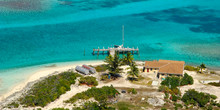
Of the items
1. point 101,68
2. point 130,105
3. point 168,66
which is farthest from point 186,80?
point 101,68

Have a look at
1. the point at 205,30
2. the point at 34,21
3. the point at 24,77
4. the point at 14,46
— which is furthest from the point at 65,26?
the point at 205,30

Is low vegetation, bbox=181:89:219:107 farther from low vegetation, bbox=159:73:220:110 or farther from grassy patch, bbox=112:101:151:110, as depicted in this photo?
grassy patch, bbox=112:101:151:110

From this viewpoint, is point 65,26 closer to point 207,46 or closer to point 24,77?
point 24,77

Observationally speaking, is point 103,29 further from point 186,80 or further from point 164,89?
point 164,89

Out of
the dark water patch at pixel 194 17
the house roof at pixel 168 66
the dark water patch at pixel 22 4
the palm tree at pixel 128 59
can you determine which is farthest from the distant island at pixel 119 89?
the dark water patch at pixel 22 4

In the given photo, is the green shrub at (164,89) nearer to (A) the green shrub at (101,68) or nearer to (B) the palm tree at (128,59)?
(B) the palm tree at (128,59)

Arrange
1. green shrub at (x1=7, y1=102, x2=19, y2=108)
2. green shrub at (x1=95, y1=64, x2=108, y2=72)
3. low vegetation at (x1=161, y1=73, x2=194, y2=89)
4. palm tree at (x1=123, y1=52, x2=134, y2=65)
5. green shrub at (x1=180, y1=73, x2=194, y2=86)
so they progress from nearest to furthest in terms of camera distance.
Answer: green shrub at (x1=7, y1=102, x2=19, y2=108) < low vegetation at (x1=161, y1=73, x2=194, y2=89) < green shrub at (x1=180, y1=73, x2=194, y2=86) < green shrub at (x1=95, y1=64, x2=108, y2=72) < palm tree at (x1=123, y1=52, x2=134, y2=65)

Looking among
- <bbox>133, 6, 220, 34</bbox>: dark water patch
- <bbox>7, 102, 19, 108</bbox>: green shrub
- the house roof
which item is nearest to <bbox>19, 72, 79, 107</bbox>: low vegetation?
<bbox>7, 102, 19, 108</bbox>: green shrub
